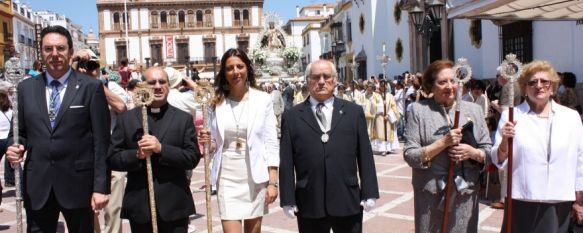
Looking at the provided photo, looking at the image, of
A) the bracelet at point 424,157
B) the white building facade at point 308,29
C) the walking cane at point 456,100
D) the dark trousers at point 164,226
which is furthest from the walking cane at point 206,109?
the white building facade at point 308,29

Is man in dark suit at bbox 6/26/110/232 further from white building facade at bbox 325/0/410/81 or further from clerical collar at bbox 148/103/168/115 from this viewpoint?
white building facade at bbox 325/0/410/81

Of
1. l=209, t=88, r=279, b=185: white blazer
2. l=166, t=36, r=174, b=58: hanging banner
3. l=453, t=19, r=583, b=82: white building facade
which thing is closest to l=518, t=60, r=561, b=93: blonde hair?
l=209, t=88, r=279, b=185: white blazer

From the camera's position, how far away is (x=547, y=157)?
144 inches

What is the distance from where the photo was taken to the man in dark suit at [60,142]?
3.65 m

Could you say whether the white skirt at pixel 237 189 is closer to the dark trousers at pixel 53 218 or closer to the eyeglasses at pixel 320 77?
the eyeglasses at pixel 320 77

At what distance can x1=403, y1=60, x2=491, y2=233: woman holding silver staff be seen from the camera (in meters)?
3.72

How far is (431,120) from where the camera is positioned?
380cm

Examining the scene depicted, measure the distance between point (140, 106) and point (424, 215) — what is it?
199cm

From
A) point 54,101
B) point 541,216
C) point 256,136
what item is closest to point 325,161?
point 256,136

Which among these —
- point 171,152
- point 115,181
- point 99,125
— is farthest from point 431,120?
point 115,181

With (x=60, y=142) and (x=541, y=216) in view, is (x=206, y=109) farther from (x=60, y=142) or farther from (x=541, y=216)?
(x=541, y=216)

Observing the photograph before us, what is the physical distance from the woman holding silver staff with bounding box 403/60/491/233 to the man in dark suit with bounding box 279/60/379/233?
0.34m

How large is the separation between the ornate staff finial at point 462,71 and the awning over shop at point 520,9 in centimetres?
334

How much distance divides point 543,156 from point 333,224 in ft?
4.52
